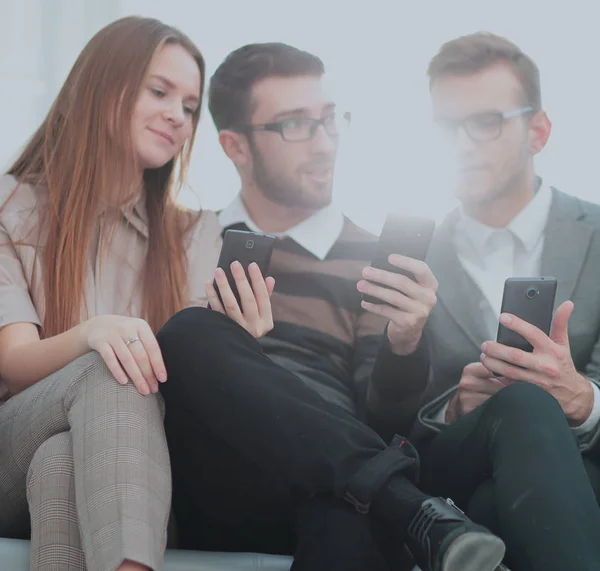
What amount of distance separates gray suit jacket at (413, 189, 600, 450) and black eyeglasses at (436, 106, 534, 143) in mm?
142

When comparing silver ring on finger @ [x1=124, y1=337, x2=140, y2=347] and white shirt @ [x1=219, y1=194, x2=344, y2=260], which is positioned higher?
white shirt @ [x1=219, y1=194, x2=344, y2=260]

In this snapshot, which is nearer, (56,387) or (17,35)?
(56,387)

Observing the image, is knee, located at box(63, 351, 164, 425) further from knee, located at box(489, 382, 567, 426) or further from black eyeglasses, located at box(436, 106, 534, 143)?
black eyeglasses, located at box(436, 106, 534, 143)

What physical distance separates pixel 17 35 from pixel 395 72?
2.29 ft

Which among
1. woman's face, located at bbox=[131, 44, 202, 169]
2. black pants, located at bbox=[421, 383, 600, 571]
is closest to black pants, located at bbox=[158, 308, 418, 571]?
black pants, located at bbox=[421, 383, 600, 571]

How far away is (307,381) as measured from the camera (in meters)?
1.32

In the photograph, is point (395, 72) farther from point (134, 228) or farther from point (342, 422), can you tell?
point (342, 422)

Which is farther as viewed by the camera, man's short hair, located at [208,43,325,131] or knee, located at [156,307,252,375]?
man's short hair, located at [208,43,325,131]

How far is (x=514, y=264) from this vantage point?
4.58 ft

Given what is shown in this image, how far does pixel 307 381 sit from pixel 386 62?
583 millimetres

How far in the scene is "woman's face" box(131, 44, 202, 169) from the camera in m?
1.32

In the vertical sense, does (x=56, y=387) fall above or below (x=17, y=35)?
below

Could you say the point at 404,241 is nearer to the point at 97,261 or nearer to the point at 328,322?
the point at 328,322

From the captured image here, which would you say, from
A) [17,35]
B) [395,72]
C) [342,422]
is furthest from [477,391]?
[17,35]
